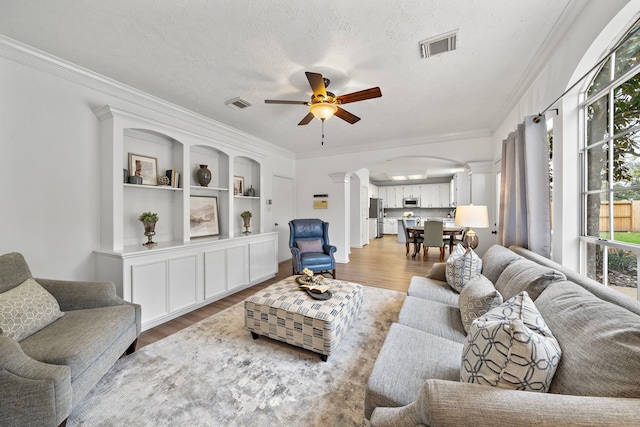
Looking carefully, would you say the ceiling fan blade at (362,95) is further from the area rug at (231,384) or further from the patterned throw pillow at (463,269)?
the area rug at (231,384)

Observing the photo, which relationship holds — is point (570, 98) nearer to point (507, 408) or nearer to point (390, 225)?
point (507, 408)

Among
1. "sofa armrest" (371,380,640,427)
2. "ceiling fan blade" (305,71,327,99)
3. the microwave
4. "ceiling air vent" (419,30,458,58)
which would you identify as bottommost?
"sofa armrest" (371,380,640,427)

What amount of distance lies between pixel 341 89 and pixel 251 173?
2.58 metres

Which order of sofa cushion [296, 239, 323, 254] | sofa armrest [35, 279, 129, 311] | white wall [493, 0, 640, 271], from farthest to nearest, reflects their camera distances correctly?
sofa cushion [296, 239, 323, 254] < sofa armrest [35, 279, 129, 311] < white wall [493, 0, 640, 271]

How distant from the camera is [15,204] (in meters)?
2.05

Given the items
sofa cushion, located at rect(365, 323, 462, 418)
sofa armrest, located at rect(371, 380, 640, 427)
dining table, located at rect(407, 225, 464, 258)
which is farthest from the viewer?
dining table, located at rect(407, 225, 464, 258)

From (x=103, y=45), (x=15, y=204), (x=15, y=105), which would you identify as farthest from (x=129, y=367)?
(x=103, y=45)

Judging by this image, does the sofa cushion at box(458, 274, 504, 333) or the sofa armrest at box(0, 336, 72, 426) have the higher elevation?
the sofa cushion at box(458, 274, 504, 333)

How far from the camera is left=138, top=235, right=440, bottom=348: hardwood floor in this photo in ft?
8.42

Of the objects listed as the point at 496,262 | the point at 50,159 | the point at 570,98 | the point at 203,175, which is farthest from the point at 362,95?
the point at 50,159

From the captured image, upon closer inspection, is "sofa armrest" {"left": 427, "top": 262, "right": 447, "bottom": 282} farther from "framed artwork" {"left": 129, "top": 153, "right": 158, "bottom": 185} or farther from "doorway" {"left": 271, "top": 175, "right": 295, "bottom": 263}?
"framed artwork" {"left": 129, "top": 153, "right": 158, "bottom": 185}

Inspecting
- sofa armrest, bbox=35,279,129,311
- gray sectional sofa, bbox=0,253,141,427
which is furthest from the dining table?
sofa armrest, bbox=35,279,129,311

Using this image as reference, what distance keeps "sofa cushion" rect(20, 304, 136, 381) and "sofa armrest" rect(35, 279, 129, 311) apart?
59 mm

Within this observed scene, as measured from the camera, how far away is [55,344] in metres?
1.39
